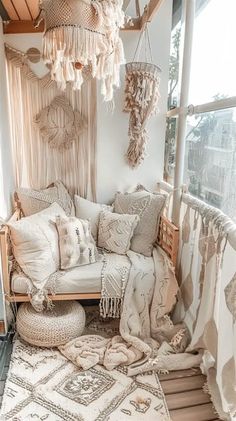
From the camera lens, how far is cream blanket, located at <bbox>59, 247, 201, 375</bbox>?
6.21ft

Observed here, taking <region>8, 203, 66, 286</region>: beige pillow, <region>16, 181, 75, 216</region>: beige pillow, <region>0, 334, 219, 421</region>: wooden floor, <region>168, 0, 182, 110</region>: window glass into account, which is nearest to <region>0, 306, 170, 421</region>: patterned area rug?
<region>0, 334, 219, 421</region>: wooden floor

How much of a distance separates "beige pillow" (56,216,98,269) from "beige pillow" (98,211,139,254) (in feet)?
0.56

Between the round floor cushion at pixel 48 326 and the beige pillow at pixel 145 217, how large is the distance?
2.29ft

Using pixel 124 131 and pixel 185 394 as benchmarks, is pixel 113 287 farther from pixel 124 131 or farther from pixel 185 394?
pixel 124 131

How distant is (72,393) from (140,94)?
202cm

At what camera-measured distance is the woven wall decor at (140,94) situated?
230cm

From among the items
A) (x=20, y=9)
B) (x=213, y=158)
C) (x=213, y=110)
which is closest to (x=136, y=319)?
(x=213, y=158)

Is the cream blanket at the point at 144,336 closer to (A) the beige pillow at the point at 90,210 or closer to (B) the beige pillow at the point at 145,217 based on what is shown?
(B) the beige pillow at the point at 145,217

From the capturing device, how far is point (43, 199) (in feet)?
8.48

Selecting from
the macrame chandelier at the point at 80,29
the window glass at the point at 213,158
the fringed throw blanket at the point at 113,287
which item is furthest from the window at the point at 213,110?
the fringed throw blanket at the point at 113,287

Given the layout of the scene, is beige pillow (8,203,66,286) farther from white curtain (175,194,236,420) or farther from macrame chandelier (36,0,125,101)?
macrame chandelier (36,0,125,101)

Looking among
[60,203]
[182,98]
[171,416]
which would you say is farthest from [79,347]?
[182,98]

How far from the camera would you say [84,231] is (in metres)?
2.31

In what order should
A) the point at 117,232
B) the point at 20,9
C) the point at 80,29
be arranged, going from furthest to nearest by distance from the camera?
1. the point at 117,232
2. the point at 20,9
3. the point at 80,29
